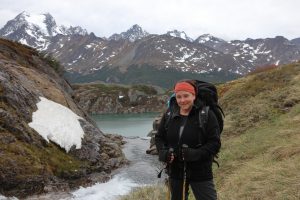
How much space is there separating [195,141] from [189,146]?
5.6 inches

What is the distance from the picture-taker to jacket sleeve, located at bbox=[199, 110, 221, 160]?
24.4 feet

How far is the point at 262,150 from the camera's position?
16094 millimetres

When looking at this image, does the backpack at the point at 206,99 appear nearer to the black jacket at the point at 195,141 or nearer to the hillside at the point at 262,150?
the black jacket at the point at 195,141

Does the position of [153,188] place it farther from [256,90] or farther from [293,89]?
[256,90]

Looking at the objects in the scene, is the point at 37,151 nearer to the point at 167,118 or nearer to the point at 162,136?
the point at 162,136

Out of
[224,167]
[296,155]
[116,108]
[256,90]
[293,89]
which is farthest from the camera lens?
[116,108]

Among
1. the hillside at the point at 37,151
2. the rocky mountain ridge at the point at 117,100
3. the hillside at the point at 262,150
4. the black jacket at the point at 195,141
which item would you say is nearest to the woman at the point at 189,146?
the black jacket at the point at 195,141

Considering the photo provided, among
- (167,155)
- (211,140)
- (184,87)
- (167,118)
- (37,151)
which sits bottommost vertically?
(37,151)

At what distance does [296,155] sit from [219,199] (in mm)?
3450

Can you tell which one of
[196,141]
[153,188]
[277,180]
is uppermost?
[196,141]

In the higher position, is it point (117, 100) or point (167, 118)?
point (167, 118)

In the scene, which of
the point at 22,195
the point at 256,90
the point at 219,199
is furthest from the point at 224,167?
the point at 256,90

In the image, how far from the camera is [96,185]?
23.4m

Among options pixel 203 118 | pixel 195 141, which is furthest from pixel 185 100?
pixel 195 141
